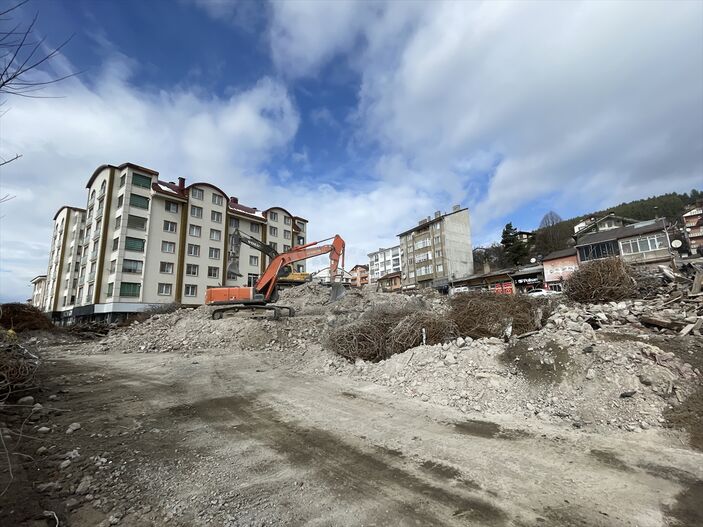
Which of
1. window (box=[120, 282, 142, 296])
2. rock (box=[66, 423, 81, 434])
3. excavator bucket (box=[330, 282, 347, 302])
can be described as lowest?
rock (box=[66, 423, 81, 434])

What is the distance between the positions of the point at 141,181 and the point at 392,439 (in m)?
40.5

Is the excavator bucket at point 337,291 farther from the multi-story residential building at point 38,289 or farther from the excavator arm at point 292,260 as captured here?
the multi-story residential building at point 38,289

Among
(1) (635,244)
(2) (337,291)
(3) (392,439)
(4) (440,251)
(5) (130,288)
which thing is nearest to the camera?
(3) (392,439)

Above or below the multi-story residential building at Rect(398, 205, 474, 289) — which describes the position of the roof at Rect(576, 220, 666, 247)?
below

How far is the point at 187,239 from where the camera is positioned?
37.7m

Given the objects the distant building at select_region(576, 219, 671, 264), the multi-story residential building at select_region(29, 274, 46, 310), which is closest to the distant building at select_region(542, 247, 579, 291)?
the distant building at select_region(576, 219, 671, 264)

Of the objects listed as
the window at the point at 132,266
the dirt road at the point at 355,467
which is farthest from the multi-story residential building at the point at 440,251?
the dirt road at the point at 355,467

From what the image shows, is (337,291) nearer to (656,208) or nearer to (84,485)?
(84,485)

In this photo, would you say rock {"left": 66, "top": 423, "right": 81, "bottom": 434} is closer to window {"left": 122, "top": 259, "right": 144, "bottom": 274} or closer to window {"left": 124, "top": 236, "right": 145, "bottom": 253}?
window {"left": 122, "top": 259, "right": 144, "bottom": 274}

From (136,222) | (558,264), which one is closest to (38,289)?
(136,222)

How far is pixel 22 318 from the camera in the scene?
1970 centimetres

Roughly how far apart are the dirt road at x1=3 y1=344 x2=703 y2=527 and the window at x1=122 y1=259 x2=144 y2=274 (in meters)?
31.5

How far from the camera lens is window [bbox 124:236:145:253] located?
33709mm

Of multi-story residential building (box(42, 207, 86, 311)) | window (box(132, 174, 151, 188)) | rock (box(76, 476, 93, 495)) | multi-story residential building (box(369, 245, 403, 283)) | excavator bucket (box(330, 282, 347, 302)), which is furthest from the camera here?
multi-story residential building (box(369, 245, 403, 283))
